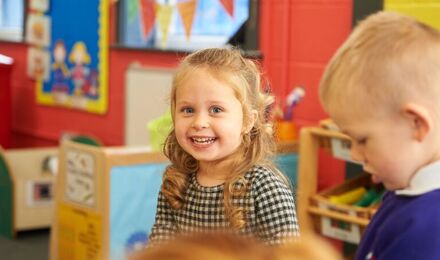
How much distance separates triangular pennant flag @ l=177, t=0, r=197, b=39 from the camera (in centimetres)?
329

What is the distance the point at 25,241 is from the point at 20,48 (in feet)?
4.45

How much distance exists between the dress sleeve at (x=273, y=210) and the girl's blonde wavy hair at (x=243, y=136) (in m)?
0.03

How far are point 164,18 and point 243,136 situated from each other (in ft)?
7.01

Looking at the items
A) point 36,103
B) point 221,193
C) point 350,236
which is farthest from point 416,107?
point 36,103

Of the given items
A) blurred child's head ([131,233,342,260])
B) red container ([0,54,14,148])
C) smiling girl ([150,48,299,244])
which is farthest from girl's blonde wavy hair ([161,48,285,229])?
red container ([0,54,14,148])

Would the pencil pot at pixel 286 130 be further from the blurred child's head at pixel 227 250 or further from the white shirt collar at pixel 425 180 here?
the blurred child's head at pixel 227 250

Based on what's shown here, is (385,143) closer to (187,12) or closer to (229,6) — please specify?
(229,6)

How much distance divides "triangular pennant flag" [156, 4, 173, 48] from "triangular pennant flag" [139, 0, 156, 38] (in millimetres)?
37

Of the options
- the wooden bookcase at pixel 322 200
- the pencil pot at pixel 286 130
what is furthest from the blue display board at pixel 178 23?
the wooden bookcase at pixel 322 200

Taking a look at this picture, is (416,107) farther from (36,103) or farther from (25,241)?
(36,103)

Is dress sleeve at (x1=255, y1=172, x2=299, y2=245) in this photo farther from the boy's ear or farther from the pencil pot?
the pencil pot

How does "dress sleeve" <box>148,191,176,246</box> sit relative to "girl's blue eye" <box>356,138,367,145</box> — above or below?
below

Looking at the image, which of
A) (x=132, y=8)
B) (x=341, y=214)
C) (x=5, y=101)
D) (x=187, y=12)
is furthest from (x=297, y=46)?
(x=5, y=101)

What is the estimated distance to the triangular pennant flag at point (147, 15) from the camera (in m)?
3.47
